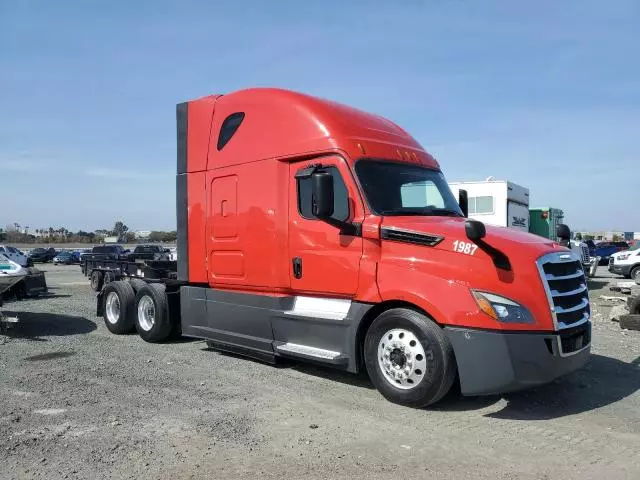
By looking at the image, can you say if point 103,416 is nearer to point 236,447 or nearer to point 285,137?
point 236,447

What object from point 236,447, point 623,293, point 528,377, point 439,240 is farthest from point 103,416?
point 623,293

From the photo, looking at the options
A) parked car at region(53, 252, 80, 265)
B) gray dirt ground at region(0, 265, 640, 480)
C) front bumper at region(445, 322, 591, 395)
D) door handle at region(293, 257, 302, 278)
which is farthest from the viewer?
parked car at region(53, 252, 80, 265)

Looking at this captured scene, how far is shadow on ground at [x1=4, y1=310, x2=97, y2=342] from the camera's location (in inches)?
390

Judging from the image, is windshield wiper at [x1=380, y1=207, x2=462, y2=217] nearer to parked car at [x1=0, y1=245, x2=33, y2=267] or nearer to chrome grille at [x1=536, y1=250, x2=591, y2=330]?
chrome grille at [x1=536, y1=250, x2=591, y2=330]

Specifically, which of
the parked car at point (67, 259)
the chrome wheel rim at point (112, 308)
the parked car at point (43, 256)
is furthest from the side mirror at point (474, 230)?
the parked car at point (43, 256)

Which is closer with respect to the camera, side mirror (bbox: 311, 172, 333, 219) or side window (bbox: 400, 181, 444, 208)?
side mirror (bbox: 311, 172, 333, 219)

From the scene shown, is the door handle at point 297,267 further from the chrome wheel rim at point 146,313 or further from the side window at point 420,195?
the chrome wheel rim at point 146,313

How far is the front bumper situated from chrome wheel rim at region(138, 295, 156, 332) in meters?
5.66

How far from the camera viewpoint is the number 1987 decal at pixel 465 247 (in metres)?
5.27

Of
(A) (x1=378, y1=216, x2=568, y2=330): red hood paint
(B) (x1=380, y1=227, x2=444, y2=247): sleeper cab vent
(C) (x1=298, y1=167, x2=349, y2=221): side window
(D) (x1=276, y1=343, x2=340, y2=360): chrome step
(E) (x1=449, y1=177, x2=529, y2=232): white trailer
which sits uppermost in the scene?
(E) (x1=449, y1=177, x2=529, y2=232): white trailer

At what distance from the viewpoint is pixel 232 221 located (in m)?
7.46

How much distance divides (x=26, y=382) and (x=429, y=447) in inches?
187

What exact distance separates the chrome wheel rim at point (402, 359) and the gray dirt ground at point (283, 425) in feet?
0.94

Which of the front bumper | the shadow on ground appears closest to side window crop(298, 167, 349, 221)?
the front bumper
